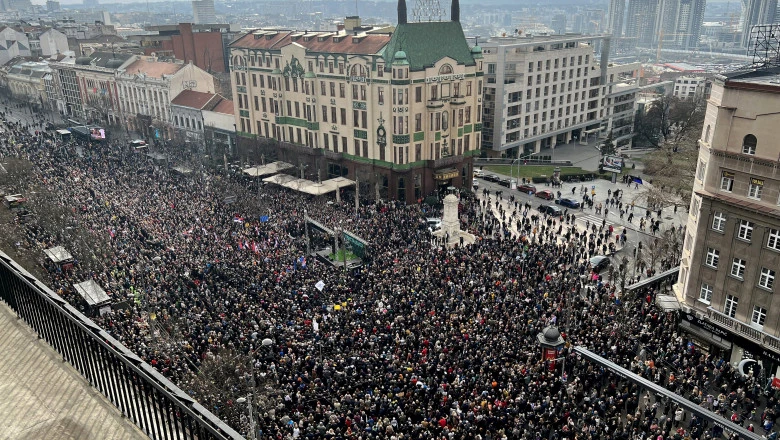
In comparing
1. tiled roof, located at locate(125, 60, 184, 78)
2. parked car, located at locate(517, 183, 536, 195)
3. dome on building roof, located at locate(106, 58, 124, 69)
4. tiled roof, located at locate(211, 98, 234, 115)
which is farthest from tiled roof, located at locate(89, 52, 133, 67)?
parked car, located at locate(517, 183, 536, 195)

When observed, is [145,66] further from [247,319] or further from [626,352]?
[626,352]

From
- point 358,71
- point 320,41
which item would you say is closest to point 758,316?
point 358,71

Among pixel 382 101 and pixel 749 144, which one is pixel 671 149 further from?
pixel 749 144

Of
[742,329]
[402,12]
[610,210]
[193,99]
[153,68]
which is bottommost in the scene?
[610,210]

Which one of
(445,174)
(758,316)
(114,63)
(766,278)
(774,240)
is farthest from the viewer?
(114,63)

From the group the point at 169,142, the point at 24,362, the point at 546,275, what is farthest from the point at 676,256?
the point at 169,142

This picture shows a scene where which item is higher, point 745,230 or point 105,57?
point 105,57

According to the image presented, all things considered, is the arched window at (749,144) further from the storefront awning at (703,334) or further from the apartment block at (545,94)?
the apartment block at (545,94)
